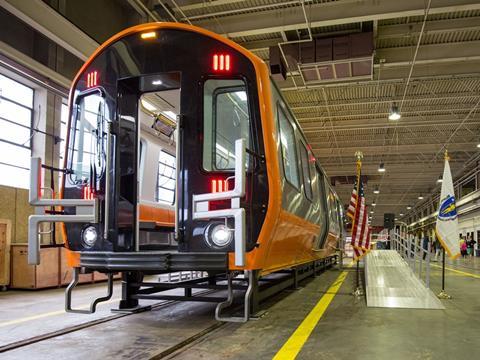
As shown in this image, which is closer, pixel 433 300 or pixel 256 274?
pixel 256 274

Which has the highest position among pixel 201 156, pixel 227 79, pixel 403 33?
pixel 403 33

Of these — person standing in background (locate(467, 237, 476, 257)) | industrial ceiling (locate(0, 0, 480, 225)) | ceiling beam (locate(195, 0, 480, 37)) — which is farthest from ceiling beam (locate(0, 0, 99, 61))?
person standing in background (locate(467, 237, 476, 257))

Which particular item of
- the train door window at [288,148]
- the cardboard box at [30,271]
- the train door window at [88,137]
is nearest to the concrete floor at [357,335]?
the train door window at [288,148]

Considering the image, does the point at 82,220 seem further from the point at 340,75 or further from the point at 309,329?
the point at 340,75

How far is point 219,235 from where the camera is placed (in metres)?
4.57

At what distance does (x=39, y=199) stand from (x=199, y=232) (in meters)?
1.63

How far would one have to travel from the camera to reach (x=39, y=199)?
14.9 ft

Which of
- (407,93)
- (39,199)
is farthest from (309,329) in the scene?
(407,93)

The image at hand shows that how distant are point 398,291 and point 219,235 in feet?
16.8

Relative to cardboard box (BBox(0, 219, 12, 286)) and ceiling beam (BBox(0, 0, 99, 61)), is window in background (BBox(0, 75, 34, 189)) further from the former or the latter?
ceiling beam (BBox(0, 0, 99, 61))

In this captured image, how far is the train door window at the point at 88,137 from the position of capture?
5.21 metres

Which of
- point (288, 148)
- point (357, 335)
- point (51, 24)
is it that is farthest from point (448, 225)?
point (51, 24)

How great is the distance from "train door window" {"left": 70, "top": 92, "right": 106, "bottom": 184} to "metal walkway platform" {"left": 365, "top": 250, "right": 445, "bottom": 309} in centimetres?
467

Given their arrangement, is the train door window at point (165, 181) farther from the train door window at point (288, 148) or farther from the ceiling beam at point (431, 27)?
the ceiling beam at point (431, 27)
